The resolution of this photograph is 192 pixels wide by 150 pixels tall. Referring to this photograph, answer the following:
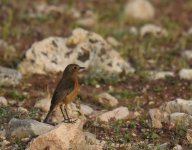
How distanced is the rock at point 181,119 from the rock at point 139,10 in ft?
26.0

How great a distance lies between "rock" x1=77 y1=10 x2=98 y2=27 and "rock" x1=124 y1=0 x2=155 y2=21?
0.94 meters

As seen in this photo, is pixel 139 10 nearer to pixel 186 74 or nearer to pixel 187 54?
pixel 187 54

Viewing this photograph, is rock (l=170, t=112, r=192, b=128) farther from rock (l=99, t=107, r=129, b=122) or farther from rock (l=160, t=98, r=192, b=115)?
rock (l=99, t=107, r=129, b=122)

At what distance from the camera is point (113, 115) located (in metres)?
12.0

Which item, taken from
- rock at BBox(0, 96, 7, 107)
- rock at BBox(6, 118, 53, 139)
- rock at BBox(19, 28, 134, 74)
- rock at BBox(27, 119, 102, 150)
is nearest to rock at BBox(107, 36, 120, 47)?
rock at BBox(19, 28, 134, 74)

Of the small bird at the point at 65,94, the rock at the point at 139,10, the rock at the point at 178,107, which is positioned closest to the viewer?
the small bird at the point at 65,94

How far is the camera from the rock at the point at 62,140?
990 cm

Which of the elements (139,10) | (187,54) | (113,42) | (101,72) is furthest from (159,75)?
(139,10)

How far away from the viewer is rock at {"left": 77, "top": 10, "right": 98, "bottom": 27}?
60.5ft

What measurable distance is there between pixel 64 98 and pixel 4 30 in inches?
239

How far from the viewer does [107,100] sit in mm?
13281

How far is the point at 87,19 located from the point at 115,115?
22.9 feet

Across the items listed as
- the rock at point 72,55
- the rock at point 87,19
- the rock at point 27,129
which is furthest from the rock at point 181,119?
the rock at point 87,19

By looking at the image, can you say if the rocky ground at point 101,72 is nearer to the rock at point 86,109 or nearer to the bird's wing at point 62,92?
the rock at point 86,109
